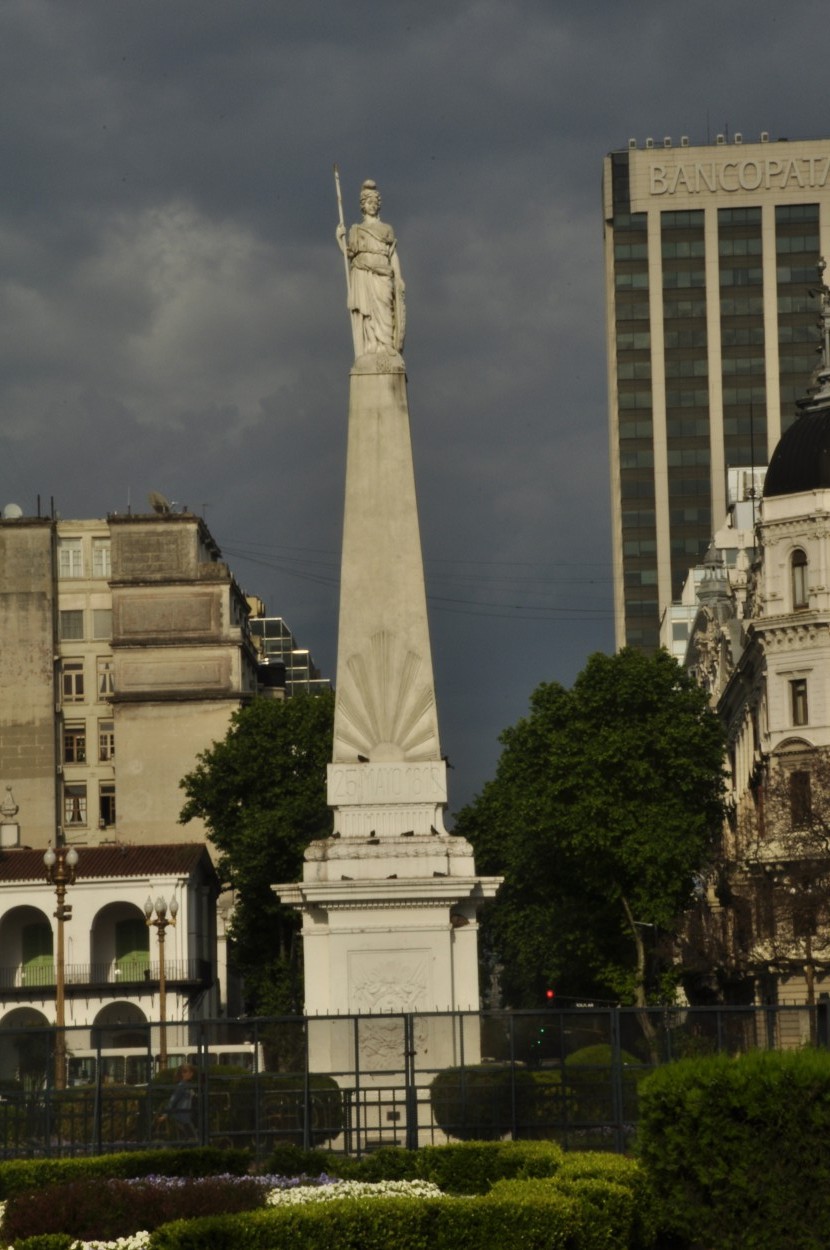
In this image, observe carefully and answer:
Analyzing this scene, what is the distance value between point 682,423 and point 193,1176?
12796 centimetres

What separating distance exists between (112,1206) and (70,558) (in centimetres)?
8314

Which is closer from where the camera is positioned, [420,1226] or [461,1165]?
[420,1226]

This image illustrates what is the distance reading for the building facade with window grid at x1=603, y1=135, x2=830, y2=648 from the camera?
14950cm

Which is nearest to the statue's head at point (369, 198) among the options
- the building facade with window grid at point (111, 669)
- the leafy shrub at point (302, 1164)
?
the leafy shrub at point (302, 1164)

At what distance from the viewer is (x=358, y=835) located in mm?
36812

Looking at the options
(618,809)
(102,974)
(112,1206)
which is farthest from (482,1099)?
(102,974)

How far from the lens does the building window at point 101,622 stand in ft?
334

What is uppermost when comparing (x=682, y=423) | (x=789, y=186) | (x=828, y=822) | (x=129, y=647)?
(x=789, y=186)

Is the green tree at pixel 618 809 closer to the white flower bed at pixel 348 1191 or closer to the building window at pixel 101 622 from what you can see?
the building window at pixel 101 622

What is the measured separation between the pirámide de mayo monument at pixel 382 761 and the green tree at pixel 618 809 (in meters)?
26.7

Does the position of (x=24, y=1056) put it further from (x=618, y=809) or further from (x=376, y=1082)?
(x=618, y=809)

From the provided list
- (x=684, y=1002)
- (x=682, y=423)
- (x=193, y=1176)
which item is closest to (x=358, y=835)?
(x=193, y=1176)

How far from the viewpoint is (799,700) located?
2768 inches

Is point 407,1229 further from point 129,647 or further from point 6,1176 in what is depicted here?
point 129,647
